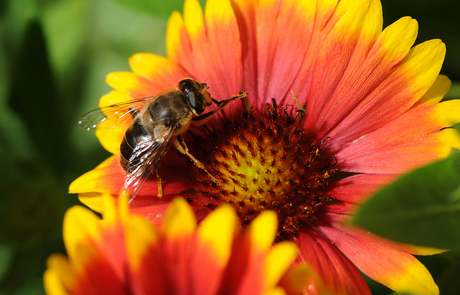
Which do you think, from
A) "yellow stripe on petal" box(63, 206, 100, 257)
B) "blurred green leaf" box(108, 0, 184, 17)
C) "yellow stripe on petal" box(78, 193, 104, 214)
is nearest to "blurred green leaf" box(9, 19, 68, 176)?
"blurred green leaf" box(108, 0, 184, 17)

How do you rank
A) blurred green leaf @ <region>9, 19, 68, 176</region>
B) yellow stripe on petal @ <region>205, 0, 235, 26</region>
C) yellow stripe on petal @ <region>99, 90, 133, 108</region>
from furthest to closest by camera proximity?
1. blurred green leaf @ <region>9, 19, 68, 176</region>
2. yellow stripe on petal @ <region>99, 90, 133, 108</region>
3. yellow stripe on petal @ <region>205, 0, 235, 26</region>

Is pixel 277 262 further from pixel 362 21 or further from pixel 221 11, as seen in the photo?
pixel 221 11

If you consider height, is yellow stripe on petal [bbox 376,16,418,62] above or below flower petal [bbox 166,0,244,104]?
below

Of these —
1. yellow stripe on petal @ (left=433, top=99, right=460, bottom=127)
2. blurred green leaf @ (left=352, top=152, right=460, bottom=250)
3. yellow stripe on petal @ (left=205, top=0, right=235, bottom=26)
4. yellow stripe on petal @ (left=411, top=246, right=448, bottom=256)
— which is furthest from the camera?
yellow stripe on petal @ (left=205, top=0, right=235, bottom=26)

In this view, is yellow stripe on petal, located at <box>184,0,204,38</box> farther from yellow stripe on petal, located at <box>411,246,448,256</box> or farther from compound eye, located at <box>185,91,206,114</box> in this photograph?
yellow stripe on petal, located at <box>411,246,448,256</box>

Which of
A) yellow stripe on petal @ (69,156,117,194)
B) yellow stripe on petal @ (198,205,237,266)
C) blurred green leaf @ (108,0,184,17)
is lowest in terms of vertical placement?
yellow stripe on petal @ (198,205,237,266)

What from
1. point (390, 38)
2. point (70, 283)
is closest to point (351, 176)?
point (390, 38)

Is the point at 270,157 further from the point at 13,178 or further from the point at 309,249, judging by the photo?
the point at 13,178

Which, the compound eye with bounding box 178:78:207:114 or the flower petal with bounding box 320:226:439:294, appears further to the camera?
the compound eye with bounding box 178:78:207:114
